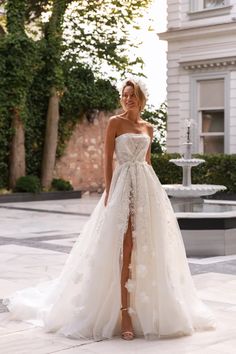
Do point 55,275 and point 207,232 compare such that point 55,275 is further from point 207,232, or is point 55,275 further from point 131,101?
point 131,101

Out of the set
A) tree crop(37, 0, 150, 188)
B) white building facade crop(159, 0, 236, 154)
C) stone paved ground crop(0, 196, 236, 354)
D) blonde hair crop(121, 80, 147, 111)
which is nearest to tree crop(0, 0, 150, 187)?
tree crop(37, 0, 150, 188)

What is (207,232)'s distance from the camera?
28.8 ft

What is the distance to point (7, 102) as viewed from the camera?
18719mm

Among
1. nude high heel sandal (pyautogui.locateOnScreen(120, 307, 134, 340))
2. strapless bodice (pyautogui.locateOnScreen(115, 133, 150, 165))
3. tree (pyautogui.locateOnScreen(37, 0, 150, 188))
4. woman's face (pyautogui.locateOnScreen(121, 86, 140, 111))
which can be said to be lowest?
nude high heel sandal (pyautogui.locateOnScreen(120, 307, 134, 340))

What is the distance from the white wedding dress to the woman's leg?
32 mm

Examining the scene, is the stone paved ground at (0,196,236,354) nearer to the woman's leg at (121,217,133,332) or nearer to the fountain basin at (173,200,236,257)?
the woman's leg at (121,217,133,332)

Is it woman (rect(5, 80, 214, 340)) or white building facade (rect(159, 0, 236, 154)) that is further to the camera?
white building facade (rect(159, 0, 236, 154))

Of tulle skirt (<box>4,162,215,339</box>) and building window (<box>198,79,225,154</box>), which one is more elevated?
building window (<box>198,79,225,154</box>)

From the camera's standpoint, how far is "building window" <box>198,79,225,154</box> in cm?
1764

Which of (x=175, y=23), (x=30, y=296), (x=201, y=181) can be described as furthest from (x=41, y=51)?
(x=30, y=296)

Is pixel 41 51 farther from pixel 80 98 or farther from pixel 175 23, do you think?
pixel 175 23

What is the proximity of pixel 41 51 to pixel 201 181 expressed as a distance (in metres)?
6.12

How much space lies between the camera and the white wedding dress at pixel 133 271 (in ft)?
15.9

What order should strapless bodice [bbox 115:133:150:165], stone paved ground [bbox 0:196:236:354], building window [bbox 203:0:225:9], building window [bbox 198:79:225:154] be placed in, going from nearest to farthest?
stone paved ground [bbox 0:196:236:354] → strapless bodice [bbox 115:133:150:165] → building window [bbox 203:0:225:9] → building window [bbox 198:79:225:154]
